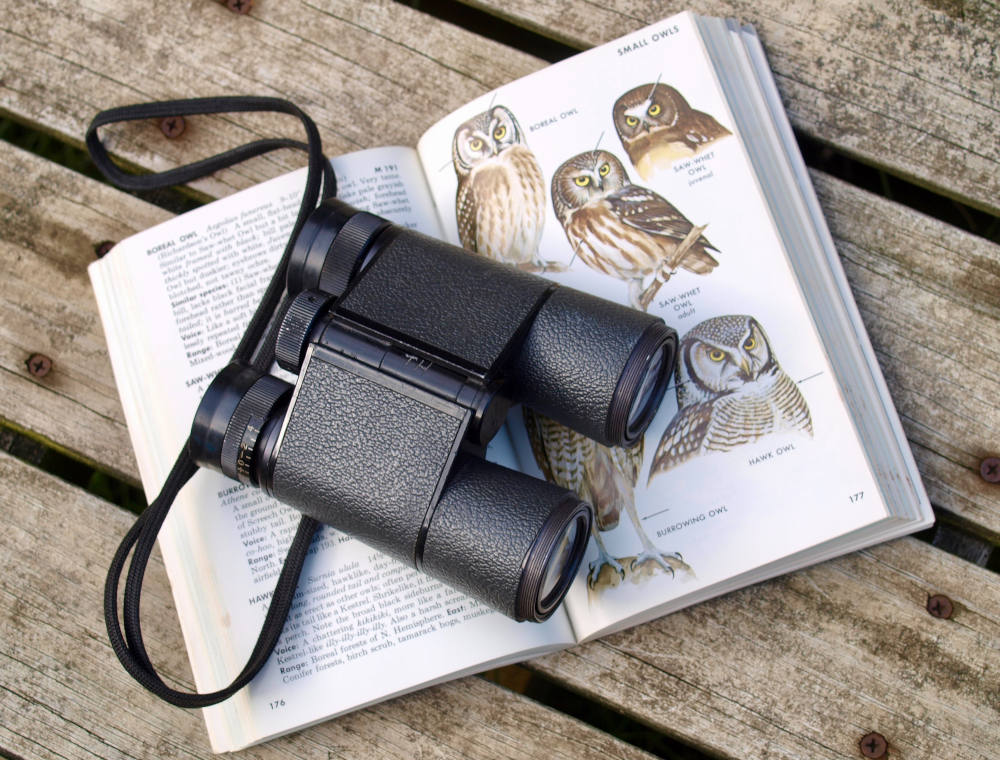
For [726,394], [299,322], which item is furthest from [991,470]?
[299,322]

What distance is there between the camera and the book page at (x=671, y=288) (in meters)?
0.67

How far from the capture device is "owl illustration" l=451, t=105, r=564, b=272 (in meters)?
0.74

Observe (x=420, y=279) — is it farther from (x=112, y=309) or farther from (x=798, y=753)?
(x=798, y=753)

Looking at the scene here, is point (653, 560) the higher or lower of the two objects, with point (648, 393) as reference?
lower

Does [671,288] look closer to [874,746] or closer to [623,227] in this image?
[623,227]

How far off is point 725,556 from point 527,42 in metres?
0.54

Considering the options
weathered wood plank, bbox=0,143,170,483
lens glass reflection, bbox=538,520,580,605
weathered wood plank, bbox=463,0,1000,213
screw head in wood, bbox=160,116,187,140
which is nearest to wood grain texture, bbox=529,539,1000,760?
lens glass reflection, bbox=538,520,580,605

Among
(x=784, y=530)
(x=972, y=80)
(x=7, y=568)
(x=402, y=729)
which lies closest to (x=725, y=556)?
(x=784, y=530)

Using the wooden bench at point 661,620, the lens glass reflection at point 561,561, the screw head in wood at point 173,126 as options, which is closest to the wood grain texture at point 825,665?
the wooden bench at point 661,620

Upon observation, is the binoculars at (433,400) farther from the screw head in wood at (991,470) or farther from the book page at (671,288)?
the screw head in wood at (991,470)

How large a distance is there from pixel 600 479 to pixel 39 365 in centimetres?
50

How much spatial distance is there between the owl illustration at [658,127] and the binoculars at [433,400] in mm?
156

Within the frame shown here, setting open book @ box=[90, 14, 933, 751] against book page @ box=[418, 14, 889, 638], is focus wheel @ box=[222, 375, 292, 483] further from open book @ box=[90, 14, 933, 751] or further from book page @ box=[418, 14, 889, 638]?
book page @ box=[418, 14, 889, 638]

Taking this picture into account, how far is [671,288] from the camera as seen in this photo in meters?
0.71
